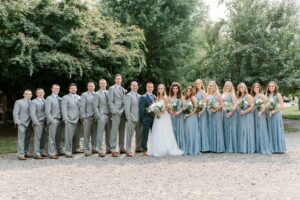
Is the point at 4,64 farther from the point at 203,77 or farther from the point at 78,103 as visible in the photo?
the point at 203,77

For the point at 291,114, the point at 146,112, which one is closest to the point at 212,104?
the point at 146,112

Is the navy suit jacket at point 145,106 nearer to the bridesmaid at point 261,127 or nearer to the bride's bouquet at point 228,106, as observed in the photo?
the bride's bouquet at point 228,106

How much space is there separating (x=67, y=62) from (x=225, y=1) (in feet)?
35.0

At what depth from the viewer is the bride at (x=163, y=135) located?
1210 centimetres

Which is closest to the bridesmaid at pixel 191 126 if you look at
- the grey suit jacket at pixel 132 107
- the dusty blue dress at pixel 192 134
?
the dusty blue dress at pixel 192 134

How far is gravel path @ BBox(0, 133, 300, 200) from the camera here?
750 centimetres

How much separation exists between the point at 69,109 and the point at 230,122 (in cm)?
481

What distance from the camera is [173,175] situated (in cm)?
908

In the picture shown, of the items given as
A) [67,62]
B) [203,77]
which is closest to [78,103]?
[67,62]

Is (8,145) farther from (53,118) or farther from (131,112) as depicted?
(131,112)

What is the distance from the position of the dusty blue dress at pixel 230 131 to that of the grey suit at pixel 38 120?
5403 millimetres

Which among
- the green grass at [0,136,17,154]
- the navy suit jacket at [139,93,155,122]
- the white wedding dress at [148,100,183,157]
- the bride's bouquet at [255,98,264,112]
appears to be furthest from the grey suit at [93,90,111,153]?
the bride's bouquet at [255,98,264,112]

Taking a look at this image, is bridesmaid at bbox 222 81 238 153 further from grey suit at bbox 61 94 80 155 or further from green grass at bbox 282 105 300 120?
green grass at bbox 282 105 300 120

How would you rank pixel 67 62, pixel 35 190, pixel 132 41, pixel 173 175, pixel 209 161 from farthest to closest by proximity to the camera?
pixel 132 41
pixel 67 62
pixel 209 161
pixel 173 175
pixel 35 190
